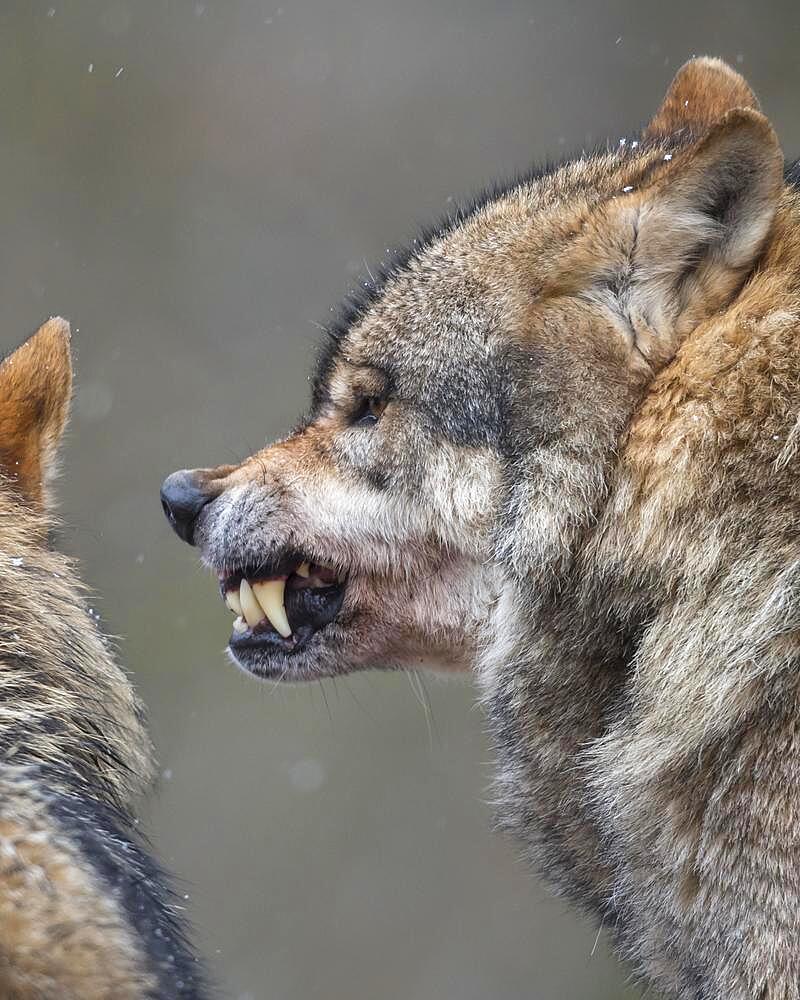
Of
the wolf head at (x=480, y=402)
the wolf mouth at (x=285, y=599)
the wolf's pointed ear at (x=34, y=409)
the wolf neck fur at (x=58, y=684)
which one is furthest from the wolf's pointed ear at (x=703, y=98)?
the wolf neck fur at (x=58, y=684)

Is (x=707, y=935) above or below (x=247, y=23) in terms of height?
below

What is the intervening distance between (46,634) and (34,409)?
58cm

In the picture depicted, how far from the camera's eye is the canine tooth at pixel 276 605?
2811 mm

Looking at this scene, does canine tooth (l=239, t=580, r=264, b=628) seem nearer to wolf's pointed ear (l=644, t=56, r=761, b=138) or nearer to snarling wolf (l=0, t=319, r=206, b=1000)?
snarling wolf (l=0, t=319, r=206, b=1000)

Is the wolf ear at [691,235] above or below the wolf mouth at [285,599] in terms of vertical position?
above

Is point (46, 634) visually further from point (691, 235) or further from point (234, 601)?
point (691, 235)

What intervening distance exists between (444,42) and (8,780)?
804 cm

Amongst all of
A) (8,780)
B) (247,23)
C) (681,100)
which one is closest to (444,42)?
(247,23)

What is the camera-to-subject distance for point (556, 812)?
8.34 feet

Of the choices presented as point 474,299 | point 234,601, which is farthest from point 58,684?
point 474,299

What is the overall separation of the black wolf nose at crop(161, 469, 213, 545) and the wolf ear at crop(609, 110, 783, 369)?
1.07 metres

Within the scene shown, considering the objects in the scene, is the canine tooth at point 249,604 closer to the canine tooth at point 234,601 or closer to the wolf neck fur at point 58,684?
the canine tooth at point 234,601

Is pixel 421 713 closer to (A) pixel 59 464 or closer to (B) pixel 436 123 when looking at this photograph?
(B) pixel 436 123

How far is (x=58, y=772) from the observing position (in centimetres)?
243
